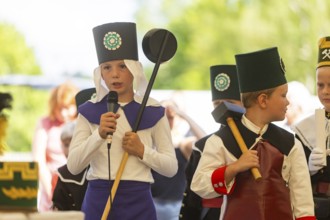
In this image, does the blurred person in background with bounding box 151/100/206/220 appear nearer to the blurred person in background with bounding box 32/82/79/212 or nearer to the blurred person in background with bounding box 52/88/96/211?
the blurred person in background with bounding box 32/82/79/212

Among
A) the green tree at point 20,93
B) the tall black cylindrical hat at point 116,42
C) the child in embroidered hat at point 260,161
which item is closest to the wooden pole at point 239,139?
the child in embroidered hat at point 260,161

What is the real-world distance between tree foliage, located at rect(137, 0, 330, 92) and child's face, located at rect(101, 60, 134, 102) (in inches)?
519

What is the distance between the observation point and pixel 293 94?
8.90m

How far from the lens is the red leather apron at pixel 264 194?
16.2 ft

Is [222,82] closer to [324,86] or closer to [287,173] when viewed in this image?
[324,86]

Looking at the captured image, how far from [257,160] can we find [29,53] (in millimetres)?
14056

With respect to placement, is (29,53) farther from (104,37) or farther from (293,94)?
(104,37)

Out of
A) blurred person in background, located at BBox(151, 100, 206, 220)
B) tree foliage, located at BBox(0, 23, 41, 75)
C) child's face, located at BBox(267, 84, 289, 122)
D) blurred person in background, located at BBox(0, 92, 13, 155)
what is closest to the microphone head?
child's face, located at BBox(267, 84, 289, 122)

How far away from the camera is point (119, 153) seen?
5367mm

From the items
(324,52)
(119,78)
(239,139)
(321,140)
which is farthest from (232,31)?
(239,139)

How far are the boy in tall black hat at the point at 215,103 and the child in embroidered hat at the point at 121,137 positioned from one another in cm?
75

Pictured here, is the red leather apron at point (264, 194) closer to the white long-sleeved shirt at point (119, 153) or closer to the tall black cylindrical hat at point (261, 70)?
the tall black cylindrical hat at point (261, 70)

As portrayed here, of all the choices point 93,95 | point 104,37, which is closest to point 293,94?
point 93,95

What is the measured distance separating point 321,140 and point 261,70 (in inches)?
23.7
